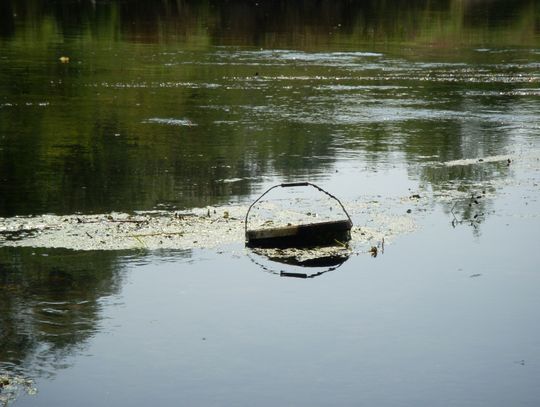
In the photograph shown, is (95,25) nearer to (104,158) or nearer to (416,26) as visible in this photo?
(416,26)

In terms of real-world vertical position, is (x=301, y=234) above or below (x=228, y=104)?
above

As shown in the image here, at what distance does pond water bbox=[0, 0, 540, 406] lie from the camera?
10.2 meters

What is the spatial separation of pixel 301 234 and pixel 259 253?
56 cm

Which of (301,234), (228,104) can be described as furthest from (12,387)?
(228,104)

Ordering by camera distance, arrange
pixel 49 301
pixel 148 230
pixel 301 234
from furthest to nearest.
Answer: pixel 148 230 < pixel 301 234 < pixel 49 301

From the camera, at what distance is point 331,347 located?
1086cm

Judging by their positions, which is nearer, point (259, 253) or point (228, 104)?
point (259, 253)

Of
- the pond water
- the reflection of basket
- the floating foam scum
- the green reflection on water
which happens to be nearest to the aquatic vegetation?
the pond water

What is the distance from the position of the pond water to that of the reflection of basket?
0.88ft

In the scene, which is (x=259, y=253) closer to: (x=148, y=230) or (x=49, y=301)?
(x=148, y=230)

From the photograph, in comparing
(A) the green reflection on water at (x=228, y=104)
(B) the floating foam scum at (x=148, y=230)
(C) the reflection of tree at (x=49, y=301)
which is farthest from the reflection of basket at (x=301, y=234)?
(A) the green reflection on water at (x=228, y=104)

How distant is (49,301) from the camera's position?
11984 millimetres

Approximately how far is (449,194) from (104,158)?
5715mm

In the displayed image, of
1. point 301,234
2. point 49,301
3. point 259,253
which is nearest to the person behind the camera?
point 49,301
